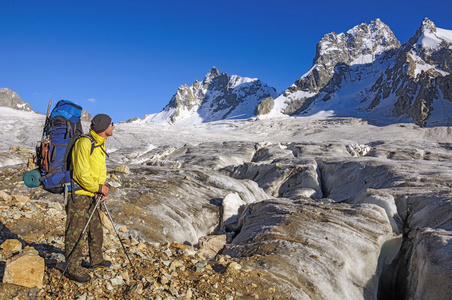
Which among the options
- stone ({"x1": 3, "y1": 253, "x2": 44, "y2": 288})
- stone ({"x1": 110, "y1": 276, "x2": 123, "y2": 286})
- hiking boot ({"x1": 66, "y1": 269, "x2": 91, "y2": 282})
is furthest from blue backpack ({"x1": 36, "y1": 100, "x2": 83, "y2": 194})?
stone ({"x1": 110, "y1": 276, "x2": 123, "y2": 286})

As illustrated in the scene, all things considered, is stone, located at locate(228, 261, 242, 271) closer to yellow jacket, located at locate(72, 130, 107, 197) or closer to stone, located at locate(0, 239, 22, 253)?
yellow jacket, located at locate(72, 130, 107, 197)

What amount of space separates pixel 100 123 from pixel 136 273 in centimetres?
319

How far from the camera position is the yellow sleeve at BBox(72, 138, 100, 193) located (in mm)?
5965

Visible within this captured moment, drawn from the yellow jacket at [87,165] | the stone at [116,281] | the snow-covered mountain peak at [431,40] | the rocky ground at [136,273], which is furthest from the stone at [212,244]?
the snow-covered mountain peak at [431,40]

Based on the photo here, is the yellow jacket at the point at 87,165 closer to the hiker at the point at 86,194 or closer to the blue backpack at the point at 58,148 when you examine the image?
the hiker at the point at 86,194

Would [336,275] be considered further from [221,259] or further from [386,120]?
[386,120]

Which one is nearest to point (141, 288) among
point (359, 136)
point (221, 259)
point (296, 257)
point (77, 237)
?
point (77, 237)

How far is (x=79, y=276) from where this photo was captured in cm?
580

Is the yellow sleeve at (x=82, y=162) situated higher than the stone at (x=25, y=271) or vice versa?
the yellow sleeve at (x=82, y=162)

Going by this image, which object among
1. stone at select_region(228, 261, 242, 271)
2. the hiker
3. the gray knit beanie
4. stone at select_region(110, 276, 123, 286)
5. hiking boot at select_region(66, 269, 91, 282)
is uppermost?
the gray knit beanie

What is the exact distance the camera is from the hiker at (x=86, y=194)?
5965 mm

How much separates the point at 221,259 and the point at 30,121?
318ft

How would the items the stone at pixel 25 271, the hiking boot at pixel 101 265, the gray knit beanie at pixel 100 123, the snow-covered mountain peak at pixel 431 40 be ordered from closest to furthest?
1. the stone at pixel 25 271
2. the gray knit beanie at pixel 100 123
3. the hiking boot at pixel 101 265
4. the snow-covered mountain peak at pixel 431 40

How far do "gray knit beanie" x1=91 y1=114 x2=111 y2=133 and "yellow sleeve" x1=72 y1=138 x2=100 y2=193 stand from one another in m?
0.31
